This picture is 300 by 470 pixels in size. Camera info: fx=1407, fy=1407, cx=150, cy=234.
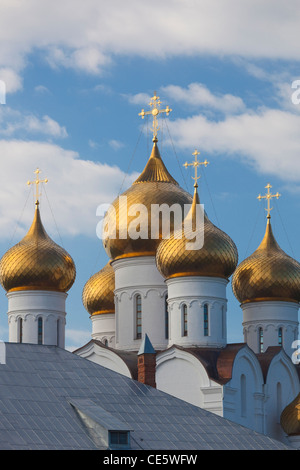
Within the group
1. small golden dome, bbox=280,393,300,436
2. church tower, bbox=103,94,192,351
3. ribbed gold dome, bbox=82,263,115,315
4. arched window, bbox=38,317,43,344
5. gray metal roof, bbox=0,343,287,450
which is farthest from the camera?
ribbed gold dome, bbox=82,263,115,315

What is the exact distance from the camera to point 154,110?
42719mm

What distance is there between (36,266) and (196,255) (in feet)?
18.5

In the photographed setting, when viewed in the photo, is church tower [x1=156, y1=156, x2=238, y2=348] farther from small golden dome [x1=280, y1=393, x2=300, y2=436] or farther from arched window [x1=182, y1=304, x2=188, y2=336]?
small golden dome [x1=280, y1=393, x2=300, y2=436]

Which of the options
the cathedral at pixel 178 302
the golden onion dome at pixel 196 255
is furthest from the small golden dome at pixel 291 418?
the golden onion dome at pixel 196 255

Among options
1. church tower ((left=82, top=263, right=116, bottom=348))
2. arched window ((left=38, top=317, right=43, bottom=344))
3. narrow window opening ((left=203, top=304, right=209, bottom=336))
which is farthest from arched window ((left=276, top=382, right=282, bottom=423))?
arched window ((left=38, top=317, right=43, bottom=344))

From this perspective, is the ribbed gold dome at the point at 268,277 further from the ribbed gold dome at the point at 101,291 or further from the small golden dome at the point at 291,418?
the ribbed gold dome at the point at 101,291

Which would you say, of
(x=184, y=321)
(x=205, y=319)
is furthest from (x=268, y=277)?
(x=184, y=321)

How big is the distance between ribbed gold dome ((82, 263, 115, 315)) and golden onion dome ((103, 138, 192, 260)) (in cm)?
192

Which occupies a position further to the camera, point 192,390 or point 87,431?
point 192,390

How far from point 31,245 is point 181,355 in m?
6.64

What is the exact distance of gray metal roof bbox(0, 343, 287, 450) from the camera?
967 inches

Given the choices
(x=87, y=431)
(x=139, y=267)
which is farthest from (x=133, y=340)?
(x=87, y=431)
